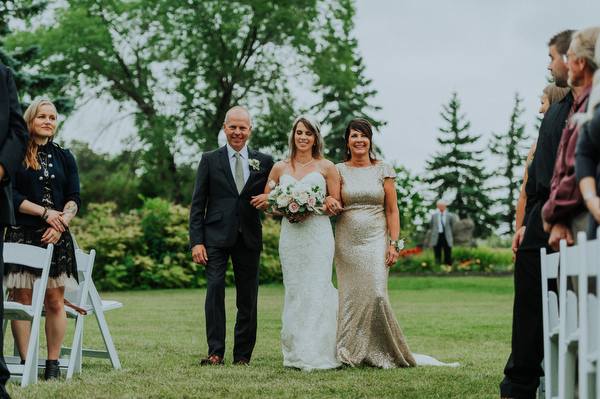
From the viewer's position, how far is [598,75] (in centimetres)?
312

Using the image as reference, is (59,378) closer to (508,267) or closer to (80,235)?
(80,235)

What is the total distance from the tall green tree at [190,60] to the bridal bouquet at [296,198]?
Result: 21.4 m

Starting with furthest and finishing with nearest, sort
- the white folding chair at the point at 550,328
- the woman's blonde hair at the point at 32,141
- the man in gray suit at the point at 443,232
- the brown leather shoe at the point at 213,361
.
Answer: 1. the man in gray suit at the point at 443,232
2. the brown leather shoe at the point at 213,361
3. the woman's blonde hair at the point at 32,141
4. the white folding chair at the point at 550,328

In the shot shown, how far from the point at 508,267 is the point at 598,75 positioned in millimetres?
22395

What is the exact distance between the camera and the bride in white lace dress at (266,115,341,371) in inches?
243

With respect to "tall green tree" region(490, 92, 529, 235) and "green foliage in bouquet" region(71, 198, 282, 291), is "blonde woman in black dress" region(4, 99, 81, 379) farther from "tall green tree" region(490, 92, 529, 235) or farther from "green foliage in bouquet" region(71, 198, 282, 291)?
"tall green tree" region(490, 92, 529, 235)

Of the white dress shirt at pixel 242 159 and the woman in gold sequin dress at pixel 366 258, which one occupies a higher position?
the white dress shirt at pixel 242 159

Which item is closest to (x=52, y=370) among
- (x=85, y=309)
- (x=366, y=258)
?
(x=85, y=309)

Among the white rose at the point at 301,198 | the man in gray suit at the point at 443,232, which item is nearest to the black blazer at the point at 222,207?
the white rose at the point at 301,198

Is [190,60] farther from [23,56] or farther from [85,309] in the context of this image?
[85,309]

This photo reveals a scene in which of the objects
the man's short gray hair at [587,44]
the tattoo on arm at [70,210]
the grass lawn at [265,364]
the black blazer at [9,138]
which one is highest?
the man's short gray hair at [587,44]

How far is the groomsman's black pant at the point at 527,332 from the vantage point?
439cm

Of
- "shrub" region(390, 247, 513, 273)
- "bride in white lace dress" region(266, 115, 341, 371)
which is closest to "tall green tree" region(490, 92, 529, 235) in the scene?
"shrub" region(390, 247, 513, 273)

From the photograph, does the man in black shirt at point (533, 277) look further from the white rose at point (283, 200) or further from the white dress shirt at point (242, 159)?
the white dress shirt at point (242, 159)
